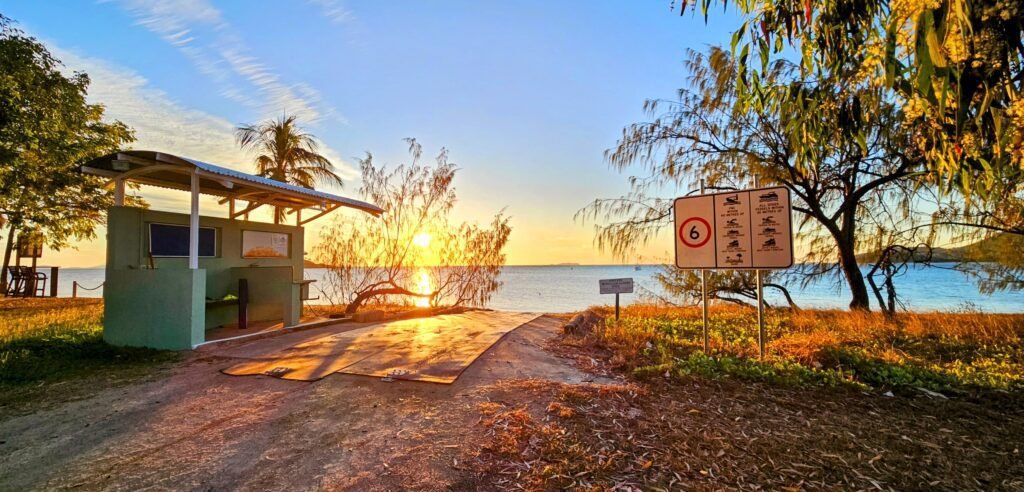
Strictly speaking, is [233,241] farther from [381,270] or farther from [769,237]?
[769,237]

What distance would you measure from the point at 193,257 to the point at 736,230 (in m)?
7.36

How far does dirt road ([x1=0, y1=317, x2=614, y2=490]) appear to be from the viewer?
2.46m

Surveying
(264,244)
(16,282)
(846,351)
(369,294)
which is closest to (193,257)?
(264,244)

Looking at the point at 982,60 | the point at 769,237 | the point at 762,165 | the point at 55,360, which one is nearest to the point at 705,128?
the point at 762,165

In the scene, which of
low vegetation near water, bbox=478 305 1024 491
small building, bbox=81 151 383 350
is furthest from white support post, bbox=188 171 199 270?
low vegetation near water, bbox=478 305 1024 491

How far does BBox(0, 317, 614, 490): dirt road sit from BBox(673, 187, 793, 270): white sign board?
90.1 inches

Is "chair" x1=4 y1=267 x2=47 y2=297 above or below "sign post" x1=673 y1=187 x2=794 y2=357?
below

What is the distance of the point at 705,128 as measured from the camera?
8516 millimetres

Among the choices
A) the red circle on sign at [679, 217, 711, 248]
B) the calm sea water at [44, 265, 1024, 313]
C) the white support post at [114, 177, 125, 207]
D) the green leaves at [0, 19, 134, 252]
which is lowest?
the calm sea water at [44, 265, 1024, 313]

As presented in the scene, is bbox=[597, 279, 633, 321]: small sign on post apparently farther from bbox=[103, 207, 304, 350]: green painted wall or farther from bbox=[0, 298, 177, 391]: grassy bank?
bbox=[0, 298, 177, 391]: grassy bank

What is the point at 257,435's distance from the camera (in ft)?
9.98

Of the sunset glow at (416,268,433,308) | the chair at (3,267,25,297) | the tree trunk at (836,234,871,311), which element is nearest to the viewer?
the tree trunk at (836,234,871,311)

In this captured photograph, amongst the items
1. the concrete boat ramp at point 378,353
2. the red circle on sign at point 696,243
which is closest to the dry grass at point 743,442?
the concrete boat ramp at point 378,353

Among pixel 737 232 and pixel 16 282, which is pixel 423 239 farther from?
pixel 16 282
